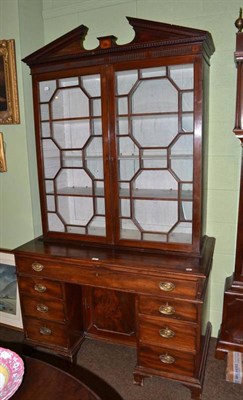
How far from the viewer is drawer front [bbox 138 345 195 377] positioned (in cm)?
178

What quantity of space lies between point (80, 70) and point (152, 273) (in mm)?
1317

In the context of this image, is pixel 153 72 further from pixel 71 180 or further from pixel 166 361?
pixel 166 361

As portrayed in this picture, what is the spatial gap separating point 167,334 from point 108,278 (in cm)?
47

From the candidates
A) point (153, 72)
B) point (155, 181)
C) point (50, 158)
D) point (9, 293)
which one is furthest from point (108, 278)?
point (153, 72)

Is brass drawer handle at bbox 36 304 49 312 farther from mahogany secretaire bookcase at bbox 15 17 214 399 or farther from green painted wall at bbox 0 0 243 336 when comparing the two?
green painted wall at bbox 0 0 243 336

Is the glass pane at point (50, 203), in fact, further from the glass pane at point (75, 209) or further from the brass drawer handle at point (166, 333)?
the brass drawer handle at point (166, 333)

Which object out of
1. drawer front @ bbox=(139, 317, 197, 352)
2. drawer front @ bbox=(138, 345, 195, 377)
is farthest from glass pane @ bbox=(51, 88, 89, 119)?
drawer front @ bbox=(138, 345, 195, 377)

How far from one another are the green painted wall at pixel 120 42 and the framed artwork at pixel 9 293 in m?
0.13

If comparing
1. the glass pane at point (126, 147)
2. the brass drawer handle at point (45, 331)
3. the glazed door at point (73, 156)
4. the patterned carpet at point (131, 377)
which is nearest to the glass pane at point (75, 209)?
the glazed door at point (73, 156)

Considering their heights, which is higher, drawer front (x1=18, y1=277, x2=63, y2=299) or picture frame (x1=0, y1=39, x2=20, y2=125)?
picture frame (x1=0, y1=39, x2=20, y2=125)

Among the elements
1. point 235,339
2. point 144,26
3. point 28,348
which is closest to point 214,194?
point 235,339

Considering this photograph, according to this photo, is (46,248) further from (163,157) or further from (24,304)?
(163,157)

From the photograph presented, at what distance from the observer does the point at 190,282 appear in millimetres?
1660

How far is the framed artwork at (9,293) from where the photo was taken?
2486 millimetres
